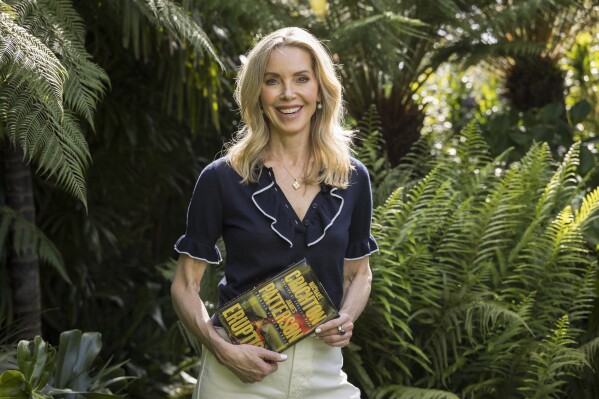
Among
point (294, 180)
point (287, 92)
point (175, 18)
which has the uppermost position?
point (175, 18)

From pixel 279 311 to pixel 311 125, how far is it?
1.83 ft

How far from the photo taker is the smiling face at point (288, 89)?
2488 millimetres

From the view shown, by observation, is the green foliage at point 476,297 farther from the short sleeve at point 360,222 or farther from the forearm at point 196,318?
the forearm at point 196,318

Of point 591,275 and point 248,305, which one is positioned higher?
point 248,305

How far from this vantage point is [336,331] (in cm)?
245

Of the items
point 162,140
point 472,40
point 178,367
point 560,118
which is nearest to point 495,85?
point 560,118

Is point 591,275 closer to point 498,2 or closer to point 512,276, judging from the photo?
point 512,276

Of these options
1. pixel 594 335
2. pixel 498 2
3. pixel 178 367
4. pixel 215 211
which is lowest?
pixel 178 367

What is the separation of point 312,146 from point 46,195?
2672 mm

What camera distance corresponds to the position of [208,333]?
244 centimetres

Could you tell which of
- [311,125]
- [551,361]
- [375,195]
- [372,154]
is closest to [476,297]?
[551,361]

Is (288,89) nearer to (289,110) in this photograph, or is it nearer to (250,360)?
(289,110)

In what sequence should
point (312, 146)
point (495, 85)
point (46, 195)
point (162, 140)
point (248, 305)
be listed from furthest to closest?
point (495, 85) → point (162, 140) → point (46, 195) → point (312, 146) → point (248, 305)

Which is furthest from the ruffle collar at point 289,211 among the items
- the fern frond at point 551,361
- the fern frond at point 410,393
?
the fern frond at point 551,361
